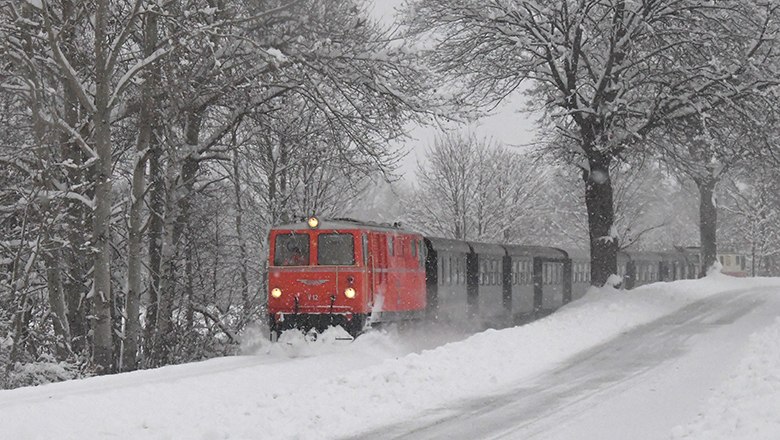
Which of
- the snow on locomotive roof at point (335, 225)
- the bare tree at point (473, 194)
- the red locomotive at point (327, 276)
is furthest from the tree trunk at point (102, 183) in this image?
the bare tree at point (473, 194)

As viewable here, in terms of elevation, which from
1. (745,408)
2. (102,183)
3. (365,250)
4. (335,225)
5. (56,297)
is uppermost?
(102,183)

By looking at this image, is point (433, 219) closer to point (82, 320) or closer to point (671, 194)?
point (82, 320)

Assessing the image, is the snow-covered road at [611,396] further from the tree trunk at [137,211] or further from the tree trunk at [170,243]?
the tree trunk at [170,243]

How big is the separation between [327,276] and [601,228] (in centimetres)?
1313

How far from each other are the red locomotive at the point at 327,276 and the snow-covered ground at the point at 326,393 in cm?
48

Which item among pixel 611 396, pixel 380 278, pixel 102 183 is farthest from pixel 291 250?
pixel 611 396

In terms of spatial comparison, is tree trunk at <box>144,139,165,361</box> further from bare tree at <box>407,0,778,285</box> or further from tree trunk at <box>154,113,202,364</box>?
bare tree at <box>407,0,778,285</box>

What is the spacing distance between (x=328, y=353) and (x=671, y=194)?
8545 cm

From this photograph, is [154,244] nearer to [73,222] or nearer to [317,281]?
[73,222]

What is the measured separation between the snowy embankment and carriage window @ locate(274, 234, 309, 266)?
311 inches

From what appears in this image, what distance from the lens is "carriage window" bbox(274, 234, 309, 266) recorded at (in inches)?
656

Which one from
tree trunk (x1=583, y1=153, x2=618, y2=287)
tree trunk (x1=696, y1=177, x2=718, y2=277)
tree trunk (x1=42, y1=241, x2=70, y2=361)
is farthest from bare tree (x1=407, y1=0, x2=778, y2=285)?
tree trunk (x1=696, y1=177, x2=718, y2=277)

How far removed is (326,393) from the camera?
1033 centimetres

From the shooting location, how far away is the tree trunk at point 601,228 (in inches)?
1053
